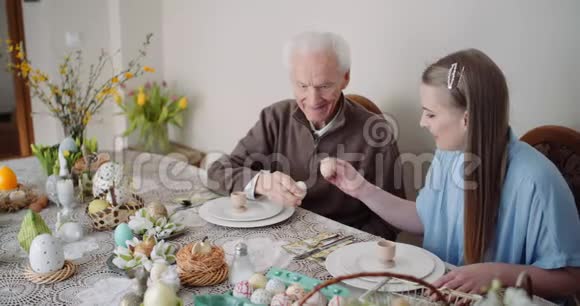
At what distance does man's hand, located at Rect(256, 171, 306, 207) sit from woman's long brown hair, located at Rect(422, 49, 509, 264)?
51 centimetres

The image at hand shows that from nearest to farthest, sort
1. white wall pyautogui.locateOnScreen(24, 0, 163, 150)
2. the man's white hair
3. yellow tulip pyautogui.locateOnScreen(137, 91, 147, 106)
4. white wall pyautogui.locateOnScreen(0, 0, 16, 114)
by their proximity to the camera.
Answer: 1. the man's white hair
2. yellow tulip pyautogui.locateOnScreen(137, 91, 147, 106)
3. white wall pyautogui.locateOnScreen(24, 0, 163, 150)
4. white wall pyautogui.locateOnScreen(0, 0, 16, 114)

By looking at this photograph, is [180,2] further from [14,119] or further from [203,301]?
[203,301]

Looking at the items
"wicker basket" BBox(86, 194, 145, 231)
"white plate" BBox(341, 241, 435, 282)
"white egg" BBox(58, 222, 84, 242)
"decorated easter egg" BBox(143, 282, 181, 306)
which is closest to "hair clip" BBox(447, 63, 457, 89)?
"white plate" BBox(341, 241, 435, 282)

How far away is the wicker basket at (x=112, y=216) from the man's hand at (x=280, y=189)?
414mm

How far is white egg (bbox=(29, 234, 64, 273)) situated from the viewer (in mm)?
1129

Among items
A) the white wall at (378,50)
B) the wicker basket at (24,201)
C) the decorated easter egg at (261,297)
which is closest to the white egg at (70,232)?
the wicker basket at (24,201)

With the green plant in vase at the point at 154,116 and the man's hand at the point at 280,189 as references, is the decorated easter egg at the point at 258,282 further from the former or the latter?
the green plant in vase at the point at 154,116

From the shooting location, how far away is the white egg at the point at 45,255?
1.13 m

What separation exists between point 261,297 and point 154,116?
7.69ft

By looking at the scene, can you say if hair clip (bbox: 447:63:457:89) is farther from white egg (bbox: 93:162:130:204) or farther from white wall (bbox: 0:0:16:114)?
white wall (bbox: 0:0:16:114)

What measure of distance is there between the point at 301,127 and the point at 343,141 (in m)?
0.17

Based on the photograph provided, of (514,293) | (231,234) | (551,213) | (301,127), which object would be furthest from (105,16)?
(514,293)

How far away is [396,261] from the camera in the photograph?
1193 mm

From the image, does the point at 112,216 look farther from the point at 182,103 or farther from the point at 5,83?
the point at 5,83
